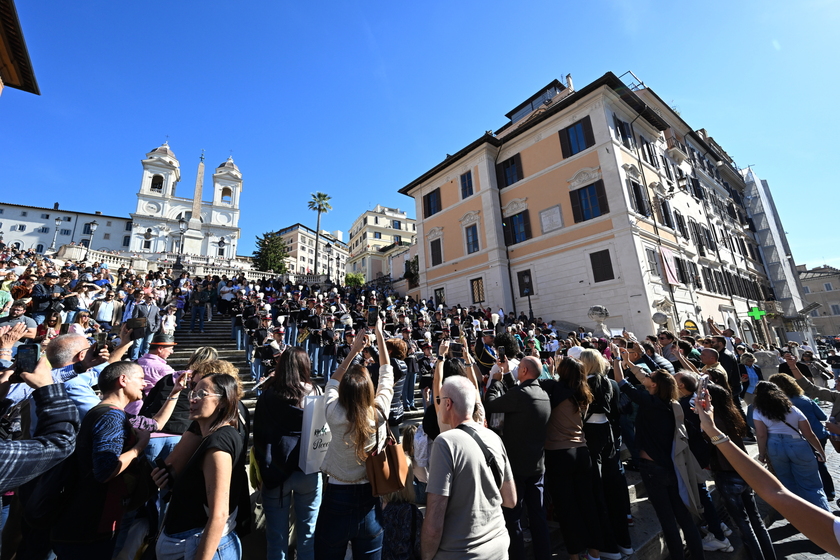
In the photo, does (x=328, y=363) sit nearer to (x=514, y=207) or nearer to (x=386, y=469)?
(x=386, y=469)

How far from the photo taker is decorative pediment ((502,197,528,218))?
21952mm

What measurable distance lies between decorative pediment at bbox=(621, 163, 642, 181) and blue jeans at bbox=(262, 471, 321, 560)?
2093 cm

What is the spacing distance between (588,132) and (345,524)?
72.7ft

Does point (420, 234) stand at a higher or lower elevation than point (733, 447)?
higher

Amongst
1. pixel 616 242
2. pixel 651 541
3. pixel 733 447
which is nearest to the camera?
pixel 733 447

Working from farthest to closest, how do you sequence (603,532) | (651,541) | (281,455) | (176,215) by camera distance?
(176,215)
(651,541)
(603,532)
(281,455)

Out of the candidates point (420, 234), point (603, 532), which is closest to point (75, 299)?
point (603, 532)

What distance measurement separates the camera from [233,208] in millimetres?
58031

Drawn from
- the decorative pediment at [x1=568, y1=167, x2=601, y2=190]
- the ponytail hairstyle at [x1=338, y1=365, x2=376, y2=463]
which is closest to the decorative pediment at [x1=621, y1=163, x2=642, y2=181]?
the decorative pediment at [x1=568, y1=167, x2=601, y2=190]

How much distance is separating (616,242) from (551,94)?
50.1ft

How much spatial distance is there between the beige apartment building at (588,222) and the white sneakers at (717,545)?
46.0 feet

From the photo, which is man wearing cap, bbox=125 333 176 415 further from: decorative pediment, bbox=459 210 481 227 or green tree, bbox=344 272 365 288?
green tree, bbox=344 272 365 288

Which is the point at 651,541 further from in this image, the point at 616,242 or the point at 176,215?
the point at 176,215

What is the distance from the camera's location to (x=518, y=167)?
Result: 22.7 m
